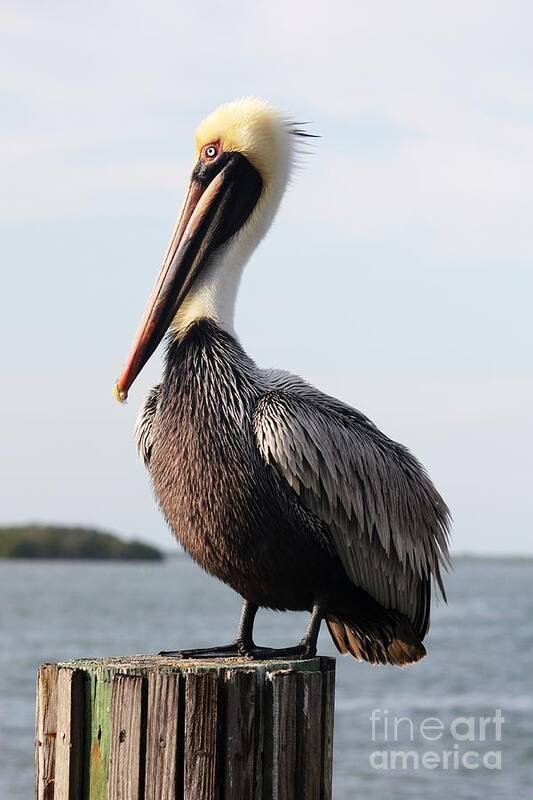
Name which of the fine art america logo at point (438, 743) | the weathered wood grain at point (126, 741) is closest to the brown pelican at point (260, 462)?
the weathered wood grain at point (126, 741)

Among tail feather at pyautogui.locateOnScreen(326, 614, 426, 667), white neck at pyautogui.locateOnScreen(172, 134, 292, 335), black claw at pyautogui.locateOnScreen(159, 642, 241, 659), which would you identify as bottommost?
black claw at pyautogui.locateOnScreen(159, 642, 241, 659)

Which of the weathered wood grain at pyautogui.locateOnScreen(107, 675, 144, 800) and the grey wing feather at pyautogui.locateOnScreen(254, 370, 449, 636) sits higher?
the grey wing feather at pyautogui.locateOnScreen(254, 370, 449, 636)

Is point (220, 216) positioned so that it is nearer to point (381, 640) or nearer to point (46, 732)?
point (381, 640)

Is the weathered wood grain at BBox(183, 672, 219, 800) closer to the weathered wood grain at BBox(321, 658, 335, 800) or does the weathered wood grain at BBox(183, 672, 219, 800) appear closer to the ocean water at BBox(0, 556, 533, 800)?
the weathered wood grain at BBox(321, 658, 335, 800)

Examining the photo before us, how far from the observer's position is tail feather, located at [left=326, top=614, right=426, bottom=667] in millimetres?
4332

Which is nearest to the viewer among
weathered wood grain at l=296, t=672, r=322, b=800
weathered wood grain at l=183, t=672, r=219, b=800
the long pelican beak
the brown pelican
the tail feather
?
weathered wood grain at l=183, t=672, r=219, b=800

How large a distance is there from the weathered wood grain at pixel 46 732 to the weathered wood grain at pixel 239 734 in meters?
0.47

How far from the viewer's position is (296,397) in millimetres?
4098

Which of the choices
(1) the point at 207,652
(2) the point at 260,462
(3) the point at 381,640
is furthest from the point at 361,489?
(1) the point at 207,652

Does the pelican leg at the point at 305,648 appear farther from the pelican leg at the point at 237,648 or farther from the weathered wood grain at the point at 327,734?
the weathered wood grain at the point at 327,734

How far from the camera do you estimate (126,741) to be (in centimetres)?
313

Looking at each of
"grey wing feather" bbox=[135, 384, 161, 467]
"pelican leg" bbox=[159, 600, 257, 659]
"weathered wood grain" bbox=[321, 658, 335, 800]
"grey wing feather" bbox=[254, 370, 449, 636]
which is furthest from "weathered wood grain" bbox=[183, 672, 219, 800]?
"grey wing feather" bbox=[135, 384, 161, 467]

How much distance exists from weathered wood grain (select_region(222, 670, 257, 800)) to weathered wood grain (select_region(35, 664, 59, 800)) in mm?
471

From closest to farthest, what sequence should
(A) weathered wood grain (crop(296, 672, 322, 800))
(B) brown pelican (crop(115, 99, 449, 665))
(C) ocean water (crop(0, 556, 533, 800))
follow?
1. (A) weathered wood grain (crop(296, 672, 322, 800))
2. (B) brown pelican (crop(115, 99, 449, 665))
3. (C) ocean water (crop(0, 556, 533, 800))
